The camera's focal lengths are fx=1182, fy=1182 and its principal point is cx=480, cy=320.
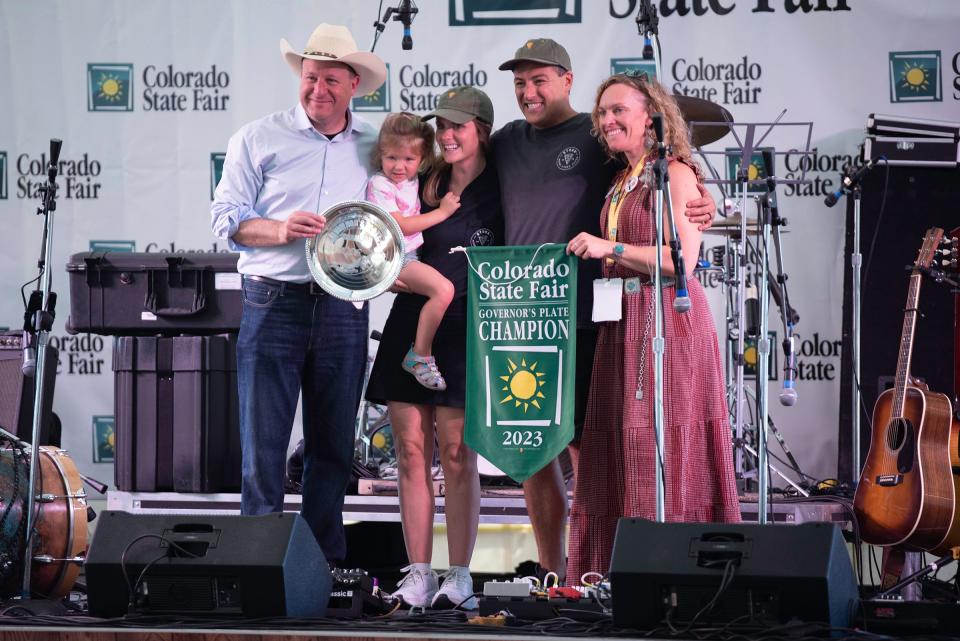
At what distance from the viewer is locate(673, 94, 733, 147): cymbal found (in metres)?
6.14

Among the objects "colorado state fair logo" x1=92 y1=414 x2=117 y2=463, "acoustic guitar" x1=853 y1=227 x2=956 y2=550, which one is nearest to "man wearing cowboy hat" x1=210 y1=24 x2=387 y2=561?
"acoustic guitar" x1=853 y1=227 x2=956 y2=550

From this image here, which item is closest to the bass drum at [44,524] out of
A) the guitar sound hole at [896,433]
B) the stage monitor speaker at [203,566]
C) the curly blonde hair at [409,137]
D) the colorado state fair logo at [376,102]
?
the stage monitor speaker at [203,566]

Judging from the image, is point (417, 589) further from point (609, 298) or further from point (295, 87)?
point (295, 87)

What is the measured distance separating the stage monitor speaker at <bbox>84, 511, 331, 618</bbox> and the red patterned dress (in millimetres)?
1140

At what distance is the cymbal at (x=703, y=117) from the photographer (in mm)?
6137

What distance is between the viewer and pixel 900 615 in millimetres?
3355

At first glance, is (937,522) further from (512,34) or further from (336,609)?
(512,34)

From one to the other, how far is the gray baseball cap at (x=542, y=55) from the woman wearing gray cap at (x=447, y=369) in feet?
0.65

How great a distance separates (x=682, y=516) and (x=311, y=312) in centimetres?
159

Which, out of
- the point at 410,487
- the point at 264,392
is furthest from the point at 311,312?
the point at 410,487

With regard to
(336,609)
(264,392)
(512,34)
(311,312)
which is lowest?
(336,609)

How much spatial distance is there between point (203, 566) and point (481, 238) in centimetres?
170

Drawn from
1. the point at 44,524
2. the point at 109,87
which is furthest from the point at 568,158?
the point at 109,87

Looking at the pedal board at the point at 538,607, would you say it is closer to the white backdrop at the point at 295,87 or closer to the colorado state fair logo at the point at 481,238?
the colorado state fair logo at the point at 481,238
